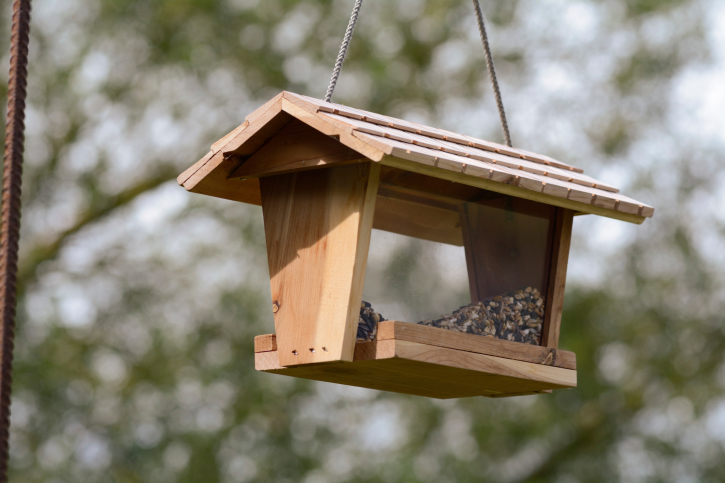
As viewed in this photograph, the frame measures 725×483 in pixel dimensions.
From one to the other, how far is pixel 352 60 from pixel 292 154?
4.98 m

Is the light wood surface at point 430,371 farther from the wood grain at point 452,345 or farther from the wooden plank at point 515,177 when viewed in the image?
the wooden plank at point 515,177

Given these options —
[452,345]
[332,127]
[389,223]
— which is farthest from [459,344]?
[332,127]

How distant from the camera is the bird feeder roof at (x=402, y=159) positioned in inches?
77.4

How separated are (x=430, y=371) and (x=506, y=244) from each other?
1.43ft

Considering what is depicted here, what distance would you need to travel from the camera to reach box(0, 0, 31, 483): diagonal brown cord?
4.82ft

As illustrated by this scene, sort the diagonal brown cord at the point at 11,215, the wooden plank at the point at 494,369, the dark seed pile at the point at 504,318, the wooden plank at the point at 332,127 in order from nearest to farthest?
the diagonal brown cord at the point at 11,215 < the wooden plank at the point at 332,127 < the wooden plank at the point at 494,369 < the dark seed pile at the point at 504,318

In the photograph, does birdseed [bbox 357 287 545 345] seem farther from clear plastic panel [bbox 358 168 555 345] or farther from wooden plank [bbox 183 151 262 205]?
wooden plank [bbox 183 151 262 205]

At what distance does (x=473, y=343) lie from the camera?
83.3 inches

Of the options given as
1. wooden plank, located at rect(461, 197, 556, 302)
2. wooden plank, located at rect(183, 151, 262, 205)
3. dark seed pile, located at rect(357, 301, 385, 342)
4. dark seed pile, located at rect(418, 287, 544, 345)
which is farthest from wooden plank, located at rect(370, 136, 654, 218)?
wooden plank, located at rect(183, 151, 262, 205)

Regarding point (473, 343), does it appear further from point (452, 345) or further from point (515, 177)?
point (515, 177)

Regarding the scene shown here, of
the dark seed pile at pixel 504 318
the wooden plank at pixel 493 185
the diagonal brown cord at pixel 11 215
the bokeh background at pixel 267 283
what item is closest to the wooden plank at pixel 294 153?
the wooden plank at pixel 493 185

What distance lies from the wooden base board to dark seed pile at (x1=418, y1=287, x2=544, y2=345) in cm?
7

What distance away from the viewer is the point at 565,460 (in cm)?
701

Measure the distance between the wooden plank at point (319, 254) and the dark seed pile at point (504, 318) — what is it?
0.23m
